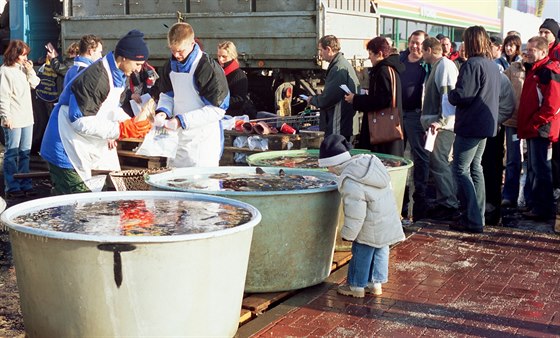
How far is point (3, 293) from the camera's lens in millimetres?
5797

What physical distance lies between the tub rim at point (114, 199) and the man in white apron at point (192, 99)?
119cm

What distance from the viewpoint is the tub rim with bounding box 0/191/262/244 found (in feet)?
12.9

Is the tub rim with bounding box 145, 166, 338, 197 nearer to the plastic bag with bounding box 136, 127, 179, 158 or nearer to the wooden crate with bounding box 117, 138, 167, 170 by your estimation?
the plastic bag with bounding box 136, 127, 179, 158

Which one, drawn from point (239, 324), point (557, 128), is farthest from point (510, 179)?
point (239, 324)

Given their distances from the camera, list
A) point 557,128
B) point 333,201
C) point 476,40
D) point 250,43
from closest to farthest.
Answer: point 333,201, point 476,40, point 557,128, point 250,43

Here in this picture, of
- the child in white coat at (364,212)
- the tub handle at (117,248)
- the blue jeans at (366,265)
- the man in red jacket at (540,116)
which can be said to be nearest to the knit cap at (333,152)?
the child in white coat at (364,212)

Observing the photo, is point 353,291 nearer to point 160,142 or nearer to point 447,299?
point 447,299

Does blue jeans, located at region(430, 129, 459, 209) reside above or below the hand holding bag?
below

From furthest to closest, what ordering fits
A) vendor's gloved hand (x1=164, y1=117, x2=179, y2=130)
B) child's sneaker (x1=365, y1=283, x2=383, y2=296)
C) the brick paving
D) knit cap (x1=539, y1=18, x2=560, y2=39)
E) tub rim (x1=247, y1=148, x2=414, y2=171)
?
1. knit cap (x1=539, y1=18, x2=560, y2=39)
2. tub rim (x1=247, y1=148, x2=414, y2=171)
3. vendor's gloved hand (x1=164, y1=117, x2=179, y2=130)
4. child's sneaker (x1=365, y1=283, x2=383, y2=296)
5. the brick paving

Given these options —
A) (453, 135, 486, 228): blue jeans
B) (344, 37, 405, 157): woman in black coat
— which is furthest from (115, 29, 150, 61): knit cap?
(453, 135, 486, 228): blue jeans

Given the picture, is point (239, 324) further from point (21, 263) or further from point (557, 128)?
point (557, 128)

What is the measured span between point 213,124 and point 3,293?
6.79ft

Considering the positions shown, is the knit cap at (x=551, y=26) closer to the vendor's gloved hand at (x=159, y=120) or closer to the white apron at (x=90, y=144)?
the vendor's gloved hand at (x=159, y=120)

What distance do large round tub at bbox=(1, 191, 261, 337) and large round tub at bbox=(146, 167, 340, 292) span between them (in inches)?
40.9
